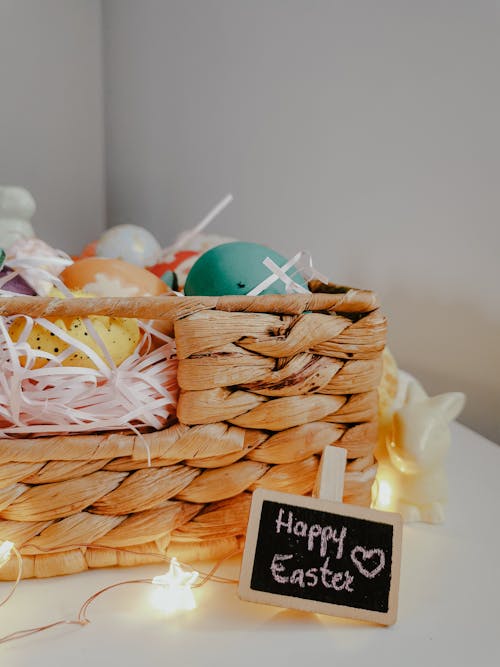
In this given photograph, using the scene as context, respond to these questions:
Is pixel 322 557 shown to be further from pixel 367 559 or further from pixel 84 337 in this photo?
pixel 84 337

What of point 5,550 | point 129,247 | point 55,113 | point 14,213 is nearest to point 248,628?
point 5,550

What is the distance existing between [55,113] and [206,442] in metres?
1.26

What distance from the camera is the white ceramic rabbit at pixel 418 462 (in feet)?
2.33

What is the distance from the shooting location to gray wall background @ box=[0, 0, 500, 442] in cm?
108

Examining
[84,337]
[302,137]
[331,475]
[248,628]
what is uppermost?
[302,137]

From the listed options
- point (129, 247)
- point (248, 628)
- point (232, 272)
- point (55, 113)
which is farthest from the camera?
point (55, 113)

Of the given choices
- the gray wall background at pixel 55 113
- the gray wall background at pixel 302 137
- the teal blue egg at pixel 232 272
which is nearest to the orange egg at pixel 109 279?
the teal blue egg at pixel 232 272

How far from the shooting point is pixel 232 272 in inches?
27.3

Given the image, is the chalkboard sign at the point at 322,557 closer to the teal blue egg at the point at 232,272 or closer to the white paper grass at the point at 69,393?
the white paper grass at the point at 69,393

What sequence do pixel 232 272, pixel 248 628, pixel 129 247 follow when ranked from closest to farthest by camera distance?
1. pixel 248 628
2. pixel 232 272
3. pixel 129 247

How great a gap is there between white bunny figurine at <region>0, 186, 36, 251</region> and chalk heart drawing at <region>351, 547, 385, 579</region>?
0.78m

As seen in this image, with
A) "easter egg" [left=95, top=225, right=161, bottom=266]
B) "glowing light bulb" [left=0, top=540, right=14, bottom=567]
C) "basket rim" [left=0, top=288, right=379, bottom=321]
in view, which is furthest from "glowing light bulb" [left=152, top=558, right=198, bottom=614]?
"easter egg" [left=95, top=225, right=161, bottom=266]

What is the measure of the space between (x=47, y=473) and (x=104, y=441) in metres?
0.06

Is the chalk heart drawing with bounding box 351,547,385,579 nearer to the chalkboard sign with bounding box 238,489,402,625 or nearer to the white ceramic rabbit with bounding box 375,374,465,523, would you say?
the chalkboard sign with bounding box 238,489,402,625
